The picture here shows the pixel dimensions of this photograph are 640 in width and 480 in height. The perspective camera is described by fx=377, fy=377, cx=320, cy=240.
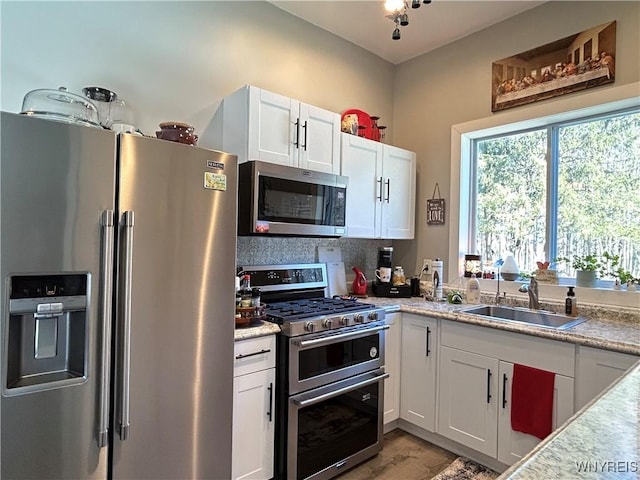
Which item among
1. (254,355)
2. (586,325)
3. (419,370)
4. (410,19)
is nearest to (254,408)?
(254,355)

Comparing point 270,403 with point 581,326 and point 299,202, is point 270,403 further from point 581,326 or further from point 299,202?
point 581,326

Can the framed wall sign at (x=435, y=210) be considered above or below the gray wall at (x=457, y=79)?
below

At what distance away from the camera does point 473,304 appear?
2.87 metres

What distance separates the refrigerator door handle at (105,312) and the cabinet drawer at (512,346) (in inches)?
75.5

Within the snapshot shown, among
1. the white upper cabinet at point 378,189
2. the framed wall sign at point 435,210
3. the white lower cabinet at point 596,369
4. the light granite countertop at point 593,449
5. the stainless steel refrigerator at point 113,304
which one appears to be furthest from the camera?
the framed wall sign at point 435,210

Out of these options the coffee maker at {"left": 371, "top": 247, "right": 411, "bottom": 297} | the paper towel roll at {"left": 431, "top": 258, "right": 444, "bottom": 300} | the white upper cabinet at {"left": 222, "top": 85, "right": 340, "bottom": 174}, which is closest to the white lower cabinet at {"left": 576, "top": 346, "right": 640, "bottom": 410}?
the paper towel roll at {"left": 431, "top": 258, "right": 444, "bottom": 300}

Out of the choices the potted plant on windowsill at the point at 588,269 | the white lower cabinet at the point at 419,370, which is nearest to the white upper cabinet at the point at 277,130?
the white lower cabinet at the point at 419,370

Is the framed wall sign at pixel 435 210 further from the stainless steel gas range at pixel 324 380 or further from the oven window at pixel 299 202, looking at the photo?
the stainless steel gas range at pixel 324 380

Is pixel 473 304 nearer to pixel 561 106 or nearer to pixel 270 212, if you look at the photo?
pixel 561 106

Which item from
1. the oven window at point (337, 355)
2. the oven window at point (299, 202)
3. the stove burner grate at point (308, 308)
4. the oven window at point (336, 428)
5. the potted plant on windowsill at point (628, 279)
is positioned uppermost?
the oven window at point (299, 202)

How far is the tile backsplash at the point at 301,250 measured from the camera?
2588 millimetres

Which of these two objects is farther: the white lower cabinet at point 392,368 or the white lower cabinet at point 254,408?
the white lower cabinet at point 392,368

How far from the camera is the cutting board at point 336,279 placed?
2.98 metres

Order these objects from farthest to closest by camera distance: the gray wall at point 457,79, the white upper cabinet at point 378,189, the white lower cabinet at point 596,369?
the white upper cabinet at point 378,189 < the gray wall at point 457,79 < the white lower cabinet at point 596,369
